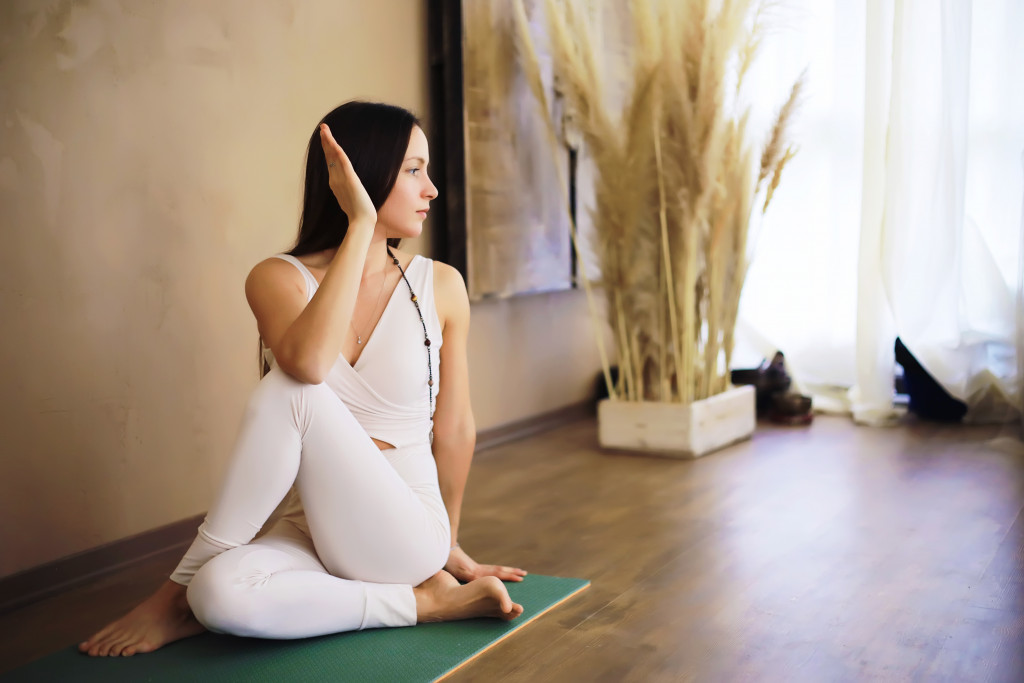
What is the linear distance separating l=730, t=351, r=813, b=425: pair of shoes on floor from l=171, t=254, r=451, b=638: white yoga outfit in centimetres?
224

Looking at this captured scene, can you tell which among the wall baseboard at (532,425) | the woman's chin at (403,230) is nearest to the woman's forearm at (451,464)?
the woman's chin at (403,230)

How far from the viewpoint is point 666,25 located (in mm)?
3195

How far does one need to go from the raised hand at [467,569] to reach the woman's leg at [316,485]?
0.27 m

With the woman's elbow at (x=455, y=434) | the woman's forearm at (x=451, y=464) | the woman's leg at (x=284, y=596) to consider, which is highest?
the woman's elbow at (x=455, y=434)

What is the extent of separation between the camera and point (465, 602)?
1.75m

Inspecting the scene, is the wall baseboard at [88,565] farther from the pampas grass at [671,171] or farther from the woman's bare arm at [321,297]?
the pampas grass at [671,171]

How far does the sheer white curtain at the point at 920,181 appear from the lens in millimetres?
3418

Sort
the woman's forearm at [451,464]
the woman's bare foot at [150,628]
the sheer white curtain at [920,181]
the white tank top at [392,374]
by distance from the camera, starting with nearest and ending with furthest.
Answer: the woman's bare foot at [150,628] < the white tank top at [392,374] < the woman's forearm at [451,464] < the sheer white curtain at [920,181]

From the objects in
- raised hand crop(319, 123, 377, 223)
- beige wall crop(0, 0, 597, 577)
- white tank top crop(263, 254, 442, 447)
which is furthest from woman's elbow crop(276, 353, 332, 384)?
beige wall crop(0, 0, 597, 577)

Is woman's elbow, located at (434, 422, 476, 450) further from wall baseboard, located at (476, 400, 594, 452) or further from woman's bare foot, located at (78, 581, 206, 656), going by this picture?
wall baseboard, located at (476, 400, 594, 452)

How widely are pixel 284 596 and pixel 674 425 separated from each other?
74.3 inches

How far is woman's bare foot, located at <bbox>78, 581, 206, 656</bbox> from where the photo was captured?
1.67 meters

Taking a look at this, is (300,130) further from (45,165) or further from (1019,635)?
(1019,635)

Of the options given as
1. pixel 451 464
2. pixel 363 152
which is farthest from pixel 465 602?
pixel 363 152
